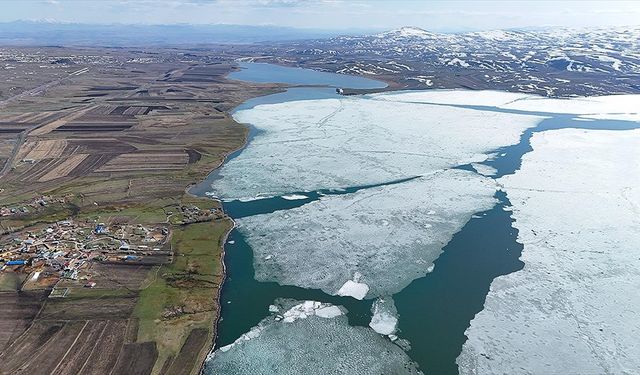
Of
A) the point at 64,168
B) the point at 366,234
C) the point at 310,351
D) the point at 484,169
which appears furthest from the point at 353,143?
the point at 310,351

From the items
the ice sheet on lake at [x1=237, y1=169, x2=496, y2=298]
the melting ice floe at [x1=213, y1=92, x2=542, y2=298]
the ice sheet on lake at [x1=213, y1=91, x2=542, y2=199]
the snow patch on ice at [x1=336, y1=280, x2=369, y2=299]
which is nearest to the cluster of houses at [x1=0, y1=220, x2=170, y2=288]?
the ice sheet on lake at [x1=237, y1=169, x2=496, y2=298]

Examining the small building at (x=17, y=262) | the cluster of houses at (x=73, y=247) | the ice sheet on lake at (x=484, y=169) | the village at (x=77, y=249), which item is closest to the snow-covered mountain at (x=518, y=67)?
the ice sheet on lake at (x=484, y=169)

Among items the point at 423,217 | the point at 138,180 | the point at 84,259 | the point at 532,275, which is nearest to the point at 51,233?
the point at 84,259

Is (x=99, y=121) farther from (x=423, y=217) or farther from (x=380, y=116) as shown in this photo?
(x=423, y=217)

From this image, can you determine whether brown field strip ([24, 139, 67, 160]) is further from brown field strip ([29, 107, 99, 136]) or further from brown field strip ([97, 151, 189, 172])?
brown field strip ([97, 151, 189, 172])

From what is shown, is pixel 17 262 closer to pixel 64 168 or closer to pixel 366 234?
pixel 64 168
